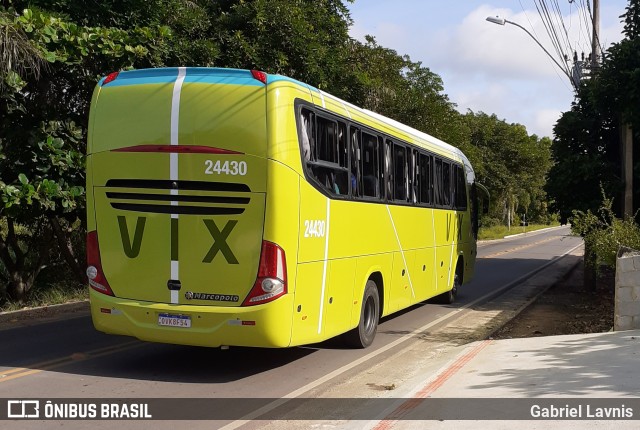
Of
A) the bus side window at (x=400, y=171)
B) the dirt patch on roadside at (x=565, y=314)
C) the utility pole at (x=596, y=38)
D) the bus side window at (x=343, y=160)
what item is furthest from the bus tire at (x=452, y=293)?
the utility pole at (x=596, y=38)

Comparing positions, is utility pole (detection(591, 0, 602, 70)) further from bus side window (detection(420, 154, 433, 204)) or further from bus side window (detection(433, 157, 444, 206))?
bus side window (detection(420, 154, 433, 204))

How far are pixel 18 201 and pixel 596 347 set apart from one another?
9559 millimetres

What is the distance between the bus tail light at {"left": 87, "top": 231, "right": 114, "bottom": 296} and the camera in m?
8.42

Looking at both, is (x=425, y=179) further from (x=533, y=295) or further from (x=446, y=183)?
(x=533, y=295)

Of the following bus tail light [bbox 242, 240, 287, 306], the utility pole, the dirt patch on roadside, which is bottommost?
the dirt patch on roadside

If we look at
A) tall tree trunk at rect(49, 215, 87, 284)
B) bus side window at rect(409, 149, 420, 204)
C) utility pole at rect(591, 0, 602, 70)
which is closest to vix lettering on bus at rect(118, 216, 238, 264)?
bus side window at rect(409, 149, 420, 204)

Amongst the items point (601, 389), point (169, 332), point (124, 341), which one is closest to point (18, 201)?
point (124, 341)

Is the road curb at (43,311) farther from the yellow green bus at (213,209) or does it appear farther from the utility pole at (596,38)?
the utility pole at (596,38)

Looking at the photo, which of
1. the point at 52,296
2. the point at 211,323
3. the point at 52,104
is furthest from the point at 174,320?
the point at 52,296

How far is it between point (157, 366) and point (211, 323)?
158 centimetres

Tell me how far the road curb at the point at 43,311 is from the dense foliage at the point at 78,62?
1810 mm

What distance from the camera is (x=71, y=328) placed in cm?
1211

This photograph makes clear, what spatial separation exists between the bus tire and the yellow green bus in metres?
8.10

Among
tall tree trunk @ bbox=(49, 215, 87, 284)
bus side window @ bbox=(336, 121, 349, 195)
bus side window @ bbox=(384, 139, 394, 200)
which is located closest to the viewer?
bus side window @ bbox=(336, 121, 349, 195)
